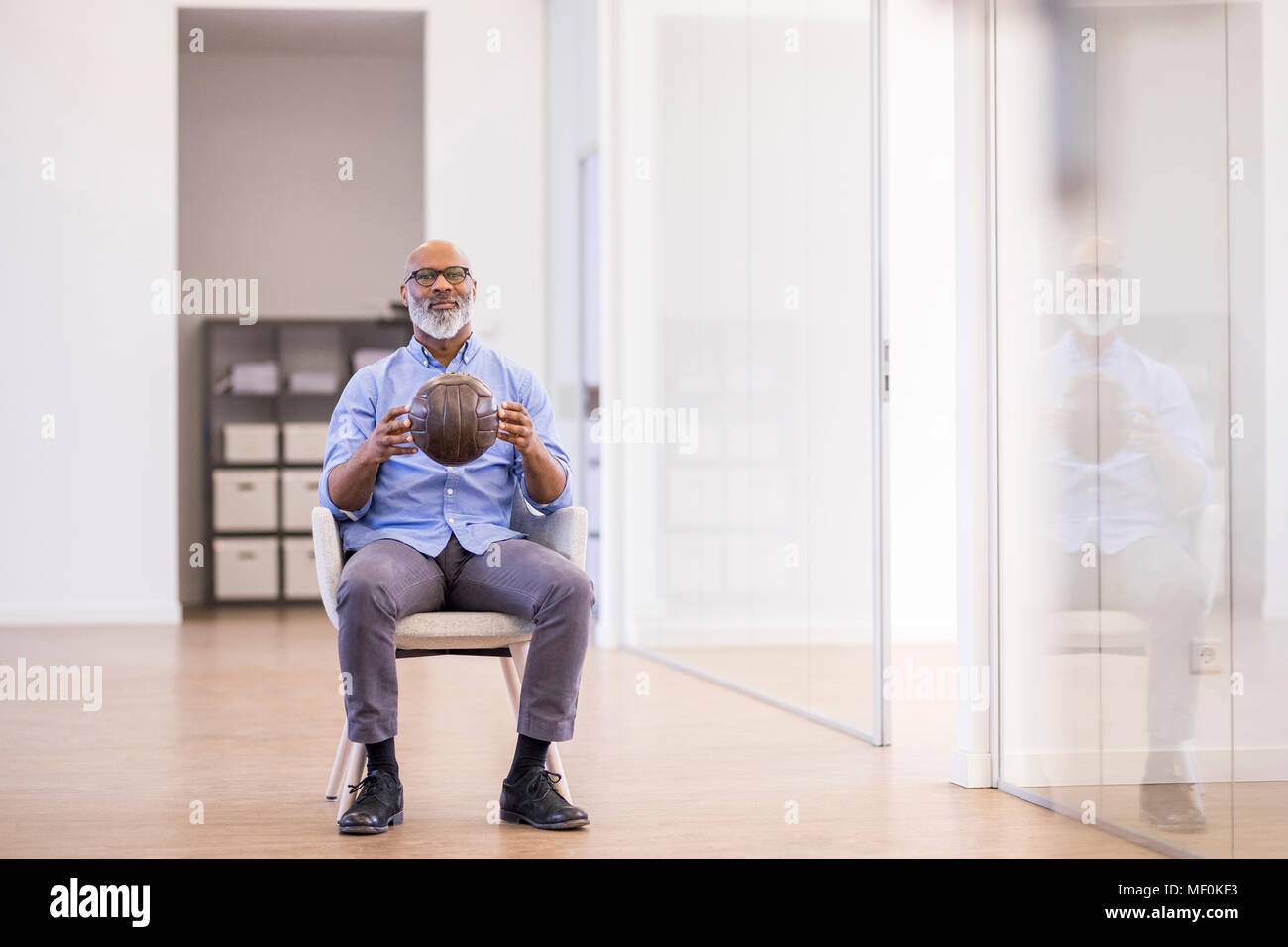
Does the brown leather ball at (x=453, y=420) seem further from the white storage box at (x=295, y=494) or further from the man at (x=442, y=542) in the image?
the white storage box at (x=295, y=494)

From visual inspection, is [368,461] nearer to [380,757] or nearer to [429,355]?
[429,355]

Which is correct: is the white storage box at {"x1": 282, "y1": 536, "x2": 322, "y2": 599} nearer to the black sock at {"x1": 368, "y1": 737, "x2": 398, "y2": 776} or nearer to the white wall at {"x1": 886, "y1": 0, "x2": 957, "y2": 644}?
the white wall at {"x1": 886, "y1": 0, "x2": 957, "y2": 644}

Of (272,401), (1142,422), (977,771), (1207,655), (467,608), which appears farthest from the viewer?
(272,401)

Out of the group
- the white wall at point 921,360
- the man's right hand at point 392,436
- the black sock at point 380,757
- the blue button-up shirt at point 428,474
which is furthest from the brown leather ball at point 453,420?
the white wall at point 921,360

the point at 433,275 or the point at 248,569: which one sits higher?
the point at 433,275

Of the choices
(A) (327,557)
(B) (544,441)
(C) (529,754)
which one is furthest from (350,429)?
(C) (529,754)

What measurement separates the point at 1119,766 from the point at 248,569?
6.37 meters

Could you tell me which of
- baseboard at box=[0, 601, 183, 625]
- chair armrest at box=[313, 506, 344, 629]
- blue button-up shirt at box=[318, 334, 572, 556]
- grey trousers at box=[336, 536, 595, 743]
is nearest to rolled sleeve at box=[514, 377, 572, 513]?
blue button-up shirt at box=[318, 334, 572, 556]

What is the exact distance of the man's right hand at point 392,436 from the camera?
2572 mm

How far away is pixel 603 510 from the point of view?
6.05 m

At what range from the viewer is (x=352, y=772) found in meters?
2.59

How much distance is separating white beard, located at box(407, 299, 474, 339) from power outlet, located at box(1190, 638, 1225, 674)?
1.59m

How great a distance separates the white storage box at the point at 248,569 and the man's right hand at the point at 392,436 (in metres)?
5.66

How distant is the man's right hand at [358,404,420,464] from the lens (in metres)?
2.57
